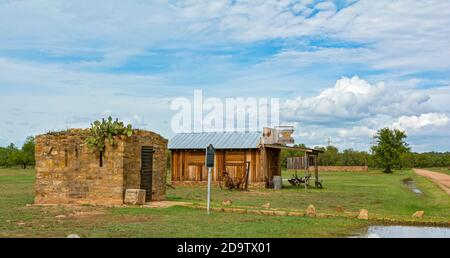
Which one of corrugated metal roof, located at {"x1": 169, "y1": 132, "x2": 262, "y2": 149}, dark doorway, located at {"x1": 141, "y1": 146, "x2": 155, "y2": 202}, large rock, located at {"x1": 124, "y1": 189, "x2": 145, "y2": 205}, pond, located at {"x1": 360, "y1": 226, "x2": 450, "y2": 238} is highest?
corrugated metal roof, located at {"x1": 169, "y1": 132, "x2": 262, "y2": 149}

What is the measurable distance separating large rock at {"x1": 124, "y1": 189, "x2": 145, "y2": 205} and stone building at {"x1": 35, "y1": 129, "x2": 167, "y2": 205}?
27 cm

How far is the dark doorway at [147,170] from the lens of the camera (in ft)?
76.7

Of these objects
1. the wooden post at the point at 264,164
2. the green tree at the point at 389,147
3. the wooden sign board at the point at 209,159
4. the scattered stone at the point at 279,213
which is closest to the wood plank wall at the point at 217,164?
the wooden post at the point at 264,164

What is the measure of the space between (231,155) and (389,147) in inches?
1747

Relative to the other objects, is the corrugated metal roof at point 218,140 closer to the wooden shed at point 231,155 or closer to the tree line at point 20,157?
the wooden shed at point 231,155

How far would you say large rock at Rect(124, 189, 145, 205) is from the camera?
21.4 meters

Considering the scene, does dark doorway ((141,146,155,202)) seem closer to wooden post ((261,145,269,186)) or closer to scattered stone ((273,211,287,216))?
scattered stone ((273,211,287,216))

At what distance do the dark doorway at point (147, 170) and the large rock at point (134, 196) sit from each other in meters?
1.57

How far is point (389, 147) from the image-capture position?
78125 millimetres

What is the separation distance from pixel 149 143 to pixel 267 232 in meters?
11.2

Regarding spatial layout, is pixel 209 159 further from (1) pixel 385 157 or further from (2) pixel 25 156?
(2) pixel 25 156

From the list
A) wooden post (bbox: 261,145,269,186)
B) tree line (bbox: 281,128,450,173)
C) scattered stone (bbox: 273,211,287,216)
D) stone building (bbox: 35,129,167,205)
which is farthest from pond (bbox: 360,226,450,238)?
tree line (bbox: 281,128,450,173)

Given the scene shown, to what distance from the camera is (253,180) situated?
3938cm
